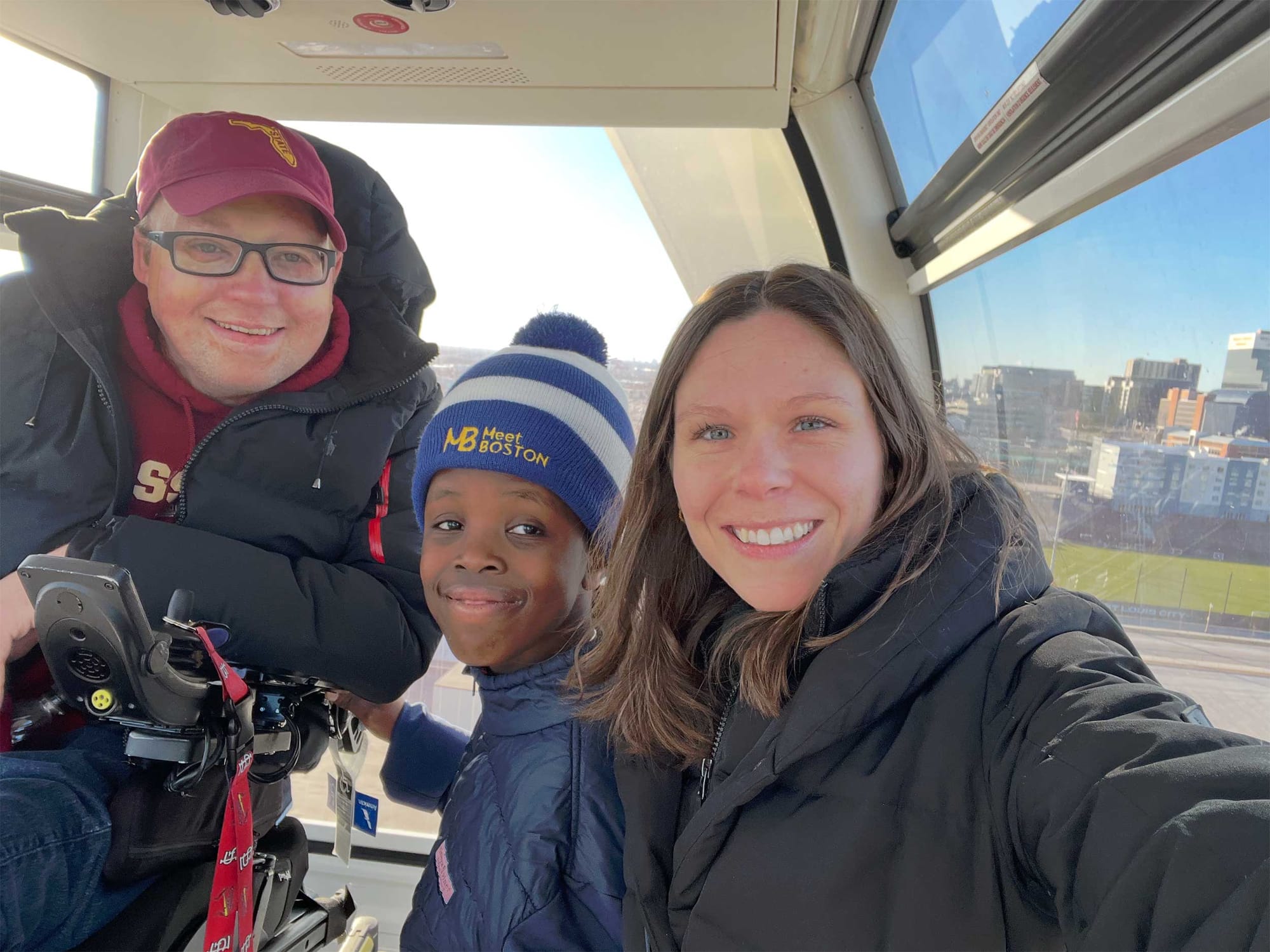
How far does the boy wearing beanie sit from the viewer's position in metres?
1.39

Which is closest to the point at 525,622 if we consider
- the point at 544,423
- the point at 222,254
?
the point at 544,423

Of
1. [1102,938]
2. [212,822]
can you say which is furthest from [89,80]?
[1102,938]

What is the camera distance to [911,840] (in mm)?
995

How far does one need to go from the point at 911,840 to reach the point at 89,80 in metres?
2.65

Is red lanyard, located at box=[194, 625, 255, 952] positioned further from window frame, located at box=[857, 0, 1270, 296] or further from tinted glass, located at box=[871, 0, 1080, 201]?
tinted glass, located at box=[871, 0, 1080, 201]

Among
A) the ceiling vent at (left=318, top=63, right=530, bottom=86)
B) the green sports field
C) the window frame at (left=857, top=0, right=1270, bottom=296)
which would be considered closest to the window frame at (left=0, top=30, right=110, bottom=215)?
the ceiling vent at (left=318, top=63, right=530, bottom=86)

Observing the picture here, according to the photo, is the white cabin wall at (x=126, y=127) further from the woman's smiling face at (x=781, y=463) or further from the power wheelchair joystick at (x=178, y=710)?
the woman's smiling face at (x=781, y=463)

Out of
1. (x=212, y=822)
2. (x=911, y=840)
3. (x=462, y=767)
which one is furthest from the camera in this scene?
(x=462, y=767)

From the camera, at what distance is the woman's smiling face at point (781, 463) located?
1.26m

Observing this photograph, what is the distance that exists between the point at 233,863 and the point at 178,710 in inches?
10.7

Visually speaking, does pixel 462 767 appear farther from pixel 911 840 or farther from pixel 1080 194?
pixel 1080 194

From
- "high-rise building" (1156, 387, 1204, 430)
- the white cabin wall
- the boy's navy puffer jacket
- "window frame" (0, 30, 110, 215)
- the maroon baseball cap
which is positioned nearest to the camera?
the boy's navy puffer jacket

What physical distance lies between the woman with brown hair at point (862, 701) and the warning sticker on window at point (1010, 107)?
527 millimetres

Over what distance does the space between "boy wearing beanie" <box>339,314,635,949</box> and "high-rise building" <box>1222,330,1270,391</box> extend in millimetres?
1094
